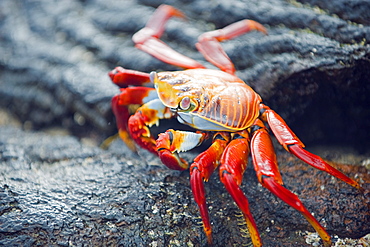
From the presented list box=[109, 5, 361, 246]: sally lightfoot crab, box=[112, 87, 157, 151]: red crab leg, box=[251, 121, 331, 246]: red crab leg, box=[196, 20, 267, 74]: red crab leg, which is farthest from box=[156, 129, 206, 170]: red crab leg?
box=[196, 20, 267, 74]: red crab leg

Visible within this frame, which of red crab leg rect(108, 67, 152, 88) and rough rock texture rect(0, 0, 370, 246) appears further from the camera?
red crab leg rect(108, 67, 152, 88)

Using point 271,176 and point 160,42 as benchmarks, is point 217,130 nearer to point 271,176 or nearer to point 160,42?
point 271,176

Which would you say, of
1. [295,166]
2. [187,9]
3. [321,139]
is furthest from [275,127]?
[187,9]

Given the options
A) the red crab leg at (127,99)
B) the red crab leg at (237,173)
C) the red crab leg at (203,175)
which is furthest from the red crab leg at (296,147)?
the red crab leg at (127,99)

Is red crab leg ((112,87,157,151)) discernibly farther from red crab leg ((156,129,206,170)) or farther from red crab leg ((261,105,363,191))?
red crab leg ((261,105,363,191))

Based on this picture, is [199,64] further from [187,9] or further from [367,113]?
[367,113]

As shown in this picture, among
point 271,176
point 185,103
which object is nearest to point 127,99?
point 185,103

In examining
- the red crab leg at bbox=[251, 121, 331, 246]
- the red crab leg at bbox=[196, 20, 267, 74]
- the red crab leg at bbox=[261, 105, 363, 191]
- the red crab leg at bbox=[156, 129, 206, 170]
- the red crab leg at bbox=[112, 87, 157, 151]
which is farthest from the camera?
the red crab leg at bbox=[196, 20, 267, 74]
